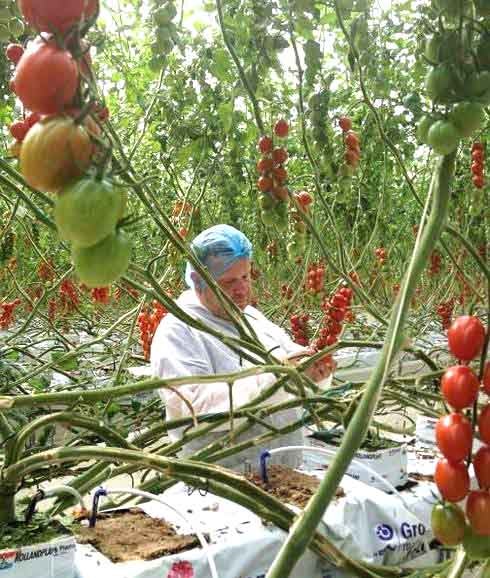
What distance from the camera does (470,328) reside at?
628 mm

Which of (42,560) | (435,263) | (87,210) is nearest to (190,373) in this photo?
(42,560)

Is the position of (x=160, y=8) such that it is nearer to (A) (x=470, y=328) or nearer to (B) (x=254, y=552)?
(A) (x=470, y=328)

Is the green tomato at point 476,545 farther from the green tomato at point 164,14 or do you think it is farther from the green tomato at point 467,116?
the green tomato at point 164,14

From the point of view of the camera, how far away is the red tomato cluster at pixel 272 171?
1421mm

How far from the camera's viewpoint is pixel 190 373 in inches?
74.7

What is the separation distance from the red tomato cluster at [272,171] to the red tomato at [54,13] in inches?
40.4

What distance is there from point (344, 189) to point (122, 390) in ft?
3.67

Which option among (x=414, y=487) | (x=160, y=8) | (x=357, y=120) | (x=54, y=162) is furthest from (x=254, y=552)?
(x=357, y=120)

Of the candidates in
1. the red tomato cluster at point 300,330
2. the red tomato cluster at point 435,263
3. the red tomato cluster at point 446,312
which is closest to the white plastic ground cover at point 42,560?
the red tomato cluster at point 300,330

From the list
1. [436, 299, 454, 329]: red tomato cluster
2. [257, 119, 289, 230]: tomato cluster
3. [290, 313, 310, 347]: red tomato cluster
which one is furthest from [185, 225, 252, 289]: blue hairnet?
[436, 299, 454, 329]: red tomato cluster

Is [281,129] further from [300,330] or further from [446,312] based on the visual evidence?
[446,312]

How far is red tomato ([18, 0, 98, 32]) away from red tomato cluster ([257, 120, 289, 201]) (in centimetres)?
103

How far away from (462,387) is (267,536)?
→ 0.78 metres

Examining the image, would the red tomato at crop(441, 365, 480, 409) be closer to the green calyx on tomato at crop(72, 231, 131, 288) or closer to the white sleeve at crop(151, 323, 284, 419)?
the green calyx on tomato at crop(72, 231, 131, 288)
